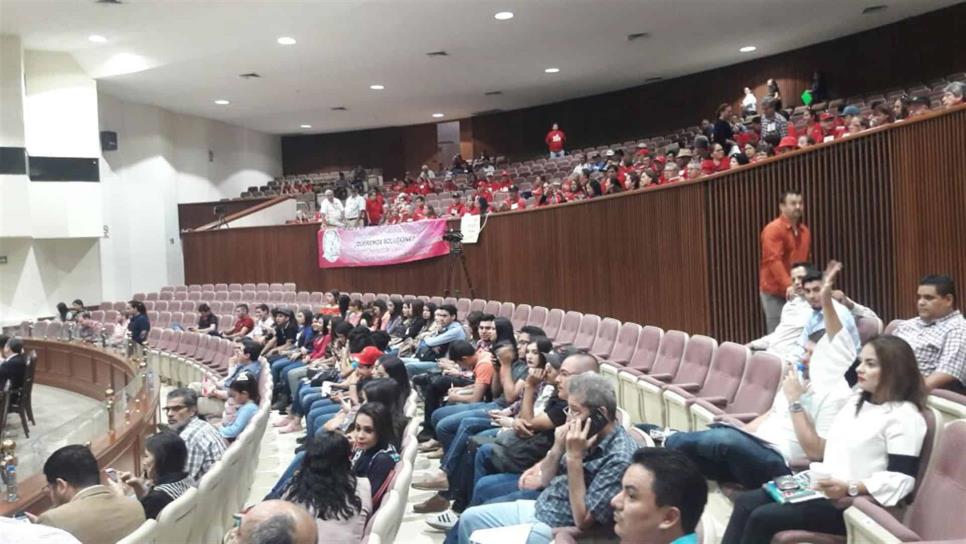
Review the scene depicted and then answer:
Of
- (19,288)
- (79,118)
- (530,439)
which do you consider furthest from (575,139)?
(530,439)

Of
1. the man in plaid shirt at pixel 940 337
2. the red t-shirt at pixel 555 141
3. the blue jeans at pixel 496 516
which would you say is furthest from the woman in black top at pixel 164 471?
the red t-shirt at pixel 555 141

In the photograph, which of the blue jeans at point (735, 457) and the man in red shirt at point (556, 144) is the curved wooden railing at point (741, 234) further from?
the man in red shirt at point (556, 144)

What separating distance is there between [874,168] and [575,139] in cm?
1330

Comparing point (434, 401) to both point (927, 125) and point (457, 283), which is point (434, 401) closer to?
point (927, 125)

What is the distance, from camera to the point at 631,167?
1038 cm

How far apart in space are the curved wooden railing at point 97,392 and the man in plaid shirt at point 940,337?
3.84m

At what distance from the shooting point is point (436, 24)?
452 inches

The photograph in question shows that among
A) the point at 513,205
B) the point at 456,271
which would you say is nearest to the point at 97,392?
the point at 456,271

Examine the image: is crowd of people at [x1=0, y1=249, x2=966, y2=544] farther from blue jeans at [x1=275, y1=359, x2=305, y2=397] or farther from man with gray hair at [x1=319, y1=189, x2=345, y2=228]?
man with gray hair at [x1=319, y1=189, x2=345, y2=228]

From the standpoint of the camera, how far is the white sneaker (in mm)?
4078

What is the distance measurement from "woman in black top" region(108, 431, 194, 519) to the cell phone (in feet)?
5.80

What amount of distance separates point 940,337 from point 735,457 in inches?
52.2

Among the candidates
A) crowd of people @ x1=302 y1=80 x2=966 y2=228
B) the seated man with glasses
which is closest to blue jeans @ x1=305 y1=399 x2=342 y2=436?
the seated man with glasses

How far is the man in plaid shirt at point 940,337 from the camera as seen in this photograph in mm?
3373
